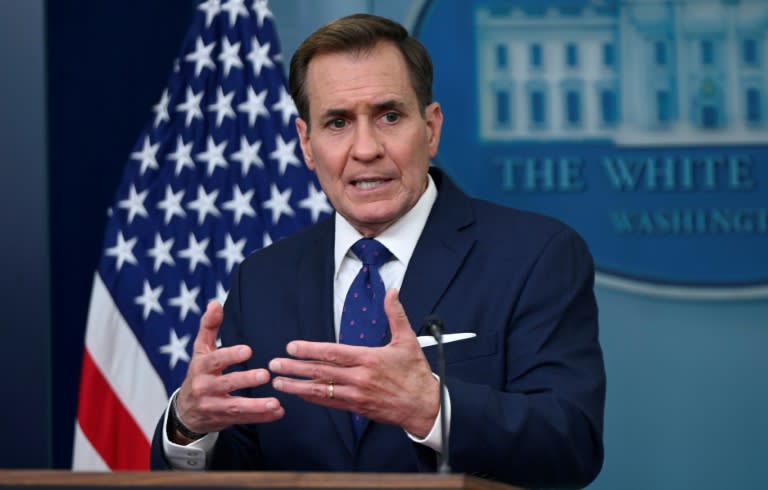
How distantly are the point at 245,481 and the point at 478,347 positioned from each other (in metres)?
0.90

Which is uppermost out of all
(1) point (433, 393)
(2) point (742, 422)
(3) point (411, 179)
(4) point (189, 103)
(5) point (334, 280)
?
(4) point (189, 103)

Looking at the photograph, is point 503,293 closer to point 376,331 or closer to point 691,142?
point 376,331

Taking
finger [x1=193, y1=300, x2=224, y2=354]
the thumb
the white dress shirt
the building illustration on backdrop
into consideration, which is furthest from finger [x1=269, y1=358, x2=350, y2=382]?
the building illustration on backdrop

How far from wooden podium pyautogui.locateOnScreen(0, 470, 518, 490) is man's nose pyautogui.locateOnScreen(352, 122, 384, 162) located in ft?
3.36

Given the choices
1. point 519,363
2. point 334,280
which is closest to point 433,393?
point 519,363

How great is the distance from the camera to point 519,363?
8.20ft

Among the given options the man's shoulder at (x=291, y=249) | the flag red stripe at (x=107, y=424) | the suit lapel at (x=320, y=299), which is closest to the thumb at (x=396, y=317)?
the suit lapel at (x=320, y=299)

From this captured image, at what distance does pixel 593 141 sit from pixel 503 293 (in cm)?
169

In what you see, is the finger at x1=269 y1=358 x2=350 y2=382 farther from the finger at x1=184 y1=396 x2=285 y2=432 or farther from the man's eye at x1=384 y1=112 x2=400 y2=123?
the man's eye at x1=384 y1=112 x2=400 y2=123

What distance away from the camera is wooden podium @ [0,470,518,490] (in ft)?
5.46

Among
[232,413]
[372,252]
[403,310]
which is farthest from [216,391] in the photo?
[372,252]

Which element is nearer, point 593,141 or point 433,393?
point 433,393

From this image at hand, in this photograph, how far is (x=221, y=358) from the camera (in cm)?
219

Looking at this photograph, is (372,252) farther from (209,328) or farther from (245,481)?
(245,481)
